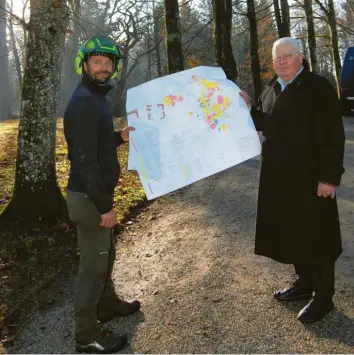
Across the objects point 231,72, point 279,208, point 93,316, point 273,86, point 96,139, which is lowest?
point 93,316

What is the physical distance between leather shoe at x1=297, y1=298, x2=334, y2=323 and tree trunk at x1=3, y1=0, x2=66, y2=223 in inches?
140

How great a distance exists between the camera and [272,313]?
350 centimetres

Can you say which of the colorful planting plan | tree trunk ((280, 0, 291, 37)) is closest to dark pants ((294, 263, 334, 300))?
the colorful planting plan

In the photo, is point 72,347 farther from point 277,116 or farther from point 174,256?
point 277,116

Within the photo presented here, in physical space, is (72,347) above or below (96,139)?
below

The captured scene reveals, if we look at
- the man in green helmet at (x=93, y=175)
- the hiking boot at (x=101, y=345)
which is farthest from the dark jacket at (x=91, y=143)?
the hiking boot at (x=101, y=345)

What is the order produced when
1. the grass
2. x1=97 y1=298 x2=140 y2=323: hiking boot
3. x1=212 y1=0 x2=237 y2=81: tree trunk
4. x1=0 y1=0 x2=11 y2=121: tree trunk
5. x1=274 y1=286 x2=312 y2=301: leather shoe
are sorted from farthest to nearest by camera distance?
x1=0 y1=0 x2=11 y2=121: tree trunk, x1=212 y1=0 x2=237 y2=81: tree trunk, the grass, x1=274 y1=286 x2=312 y2=301: leather shoe, x1=97 y1=298 x2=140 y2=323: hiking boot

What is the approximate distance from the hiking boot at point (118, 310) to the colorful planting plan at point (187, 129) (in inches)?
45.8

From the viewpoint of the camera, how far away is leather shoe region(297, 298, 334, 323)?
332cm

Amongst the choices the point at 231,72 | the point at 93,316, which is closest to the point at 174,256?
the point at 93,316

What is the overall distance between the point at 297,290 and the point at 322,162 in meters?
1.30

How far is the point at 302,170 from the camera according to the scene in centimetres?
321

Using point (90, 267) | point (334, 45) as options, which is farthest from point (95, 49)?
point (334, 45)

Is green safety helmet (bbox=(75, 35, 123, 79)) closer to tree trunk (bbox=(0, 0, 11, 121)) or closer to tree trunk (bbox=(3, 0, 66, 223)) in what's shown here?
tree trunk (bbox=(3, 0, 66, 223))
